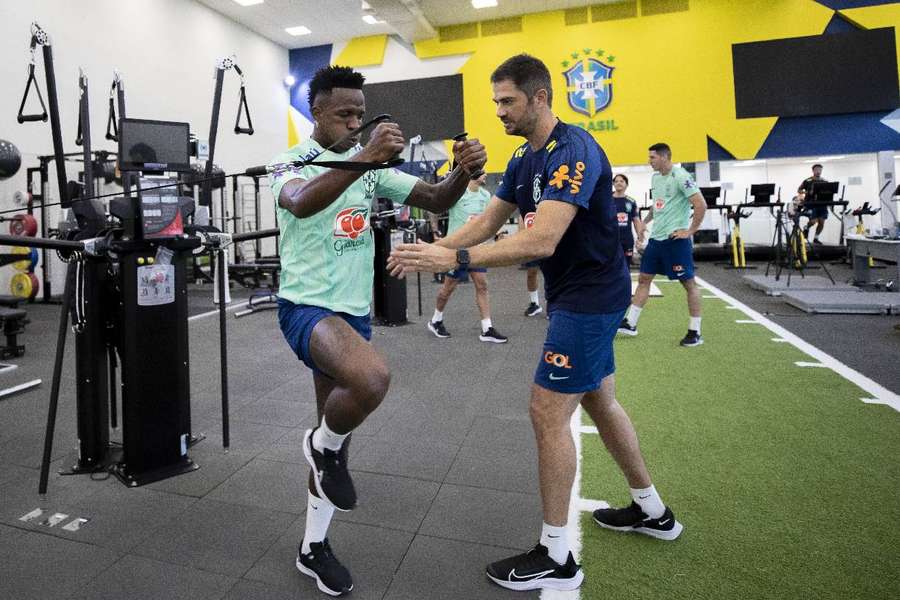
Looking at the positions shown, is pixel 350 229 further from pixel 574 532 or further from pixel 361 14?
pixel 361 14

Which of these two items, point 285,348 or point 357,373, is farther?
point 285,348

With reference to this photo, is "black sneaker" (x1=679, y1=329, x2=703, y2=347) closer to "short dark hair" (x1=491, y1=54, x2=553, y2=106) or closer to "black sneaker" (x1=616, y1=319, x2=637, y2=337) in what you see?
"black sneaker" (x1=616, y1=319, x2=637, y2=337)

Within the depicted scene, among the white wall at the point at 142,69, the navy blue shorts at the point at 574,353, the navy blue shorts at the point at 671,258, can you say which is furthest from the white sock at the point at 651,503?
the white wall at the point at 142,69

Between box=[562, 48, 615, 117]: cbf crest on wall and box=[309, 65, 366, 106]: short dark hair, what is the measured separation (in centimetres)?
1252

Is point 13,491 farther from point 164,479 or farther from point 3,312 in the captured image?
point 3,312

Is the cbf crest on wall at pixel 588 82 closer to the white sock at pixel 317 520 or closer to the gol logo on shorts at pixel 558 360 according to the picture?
the gol logo on shorts at pixel 558 360

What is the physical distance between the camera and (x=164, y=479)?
2.56 meters

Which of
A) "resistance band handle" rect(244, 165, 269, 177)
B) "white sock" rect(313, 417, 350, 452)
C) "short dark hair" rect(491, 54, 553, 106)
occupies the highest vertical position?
"short dark hair" rect(491, 54, 553, 106)

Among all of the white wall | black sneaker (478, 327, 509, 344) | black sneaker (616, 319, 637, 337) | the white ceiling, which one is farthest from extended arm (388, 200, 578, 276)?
the white ceiling

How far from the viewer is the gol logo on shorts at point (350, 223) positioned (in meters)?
1.80

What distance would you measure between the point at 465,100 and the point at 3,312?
36.9 ft

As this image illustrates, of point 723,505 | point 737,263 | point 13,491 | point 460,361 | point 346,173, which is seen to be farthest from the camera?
point 737,263

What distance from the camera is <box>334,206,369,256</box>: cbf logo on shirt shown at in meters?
1.80

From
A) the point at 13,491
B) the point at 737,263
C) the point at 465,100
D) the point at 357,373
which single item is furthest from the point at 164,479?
the point at 465,100
